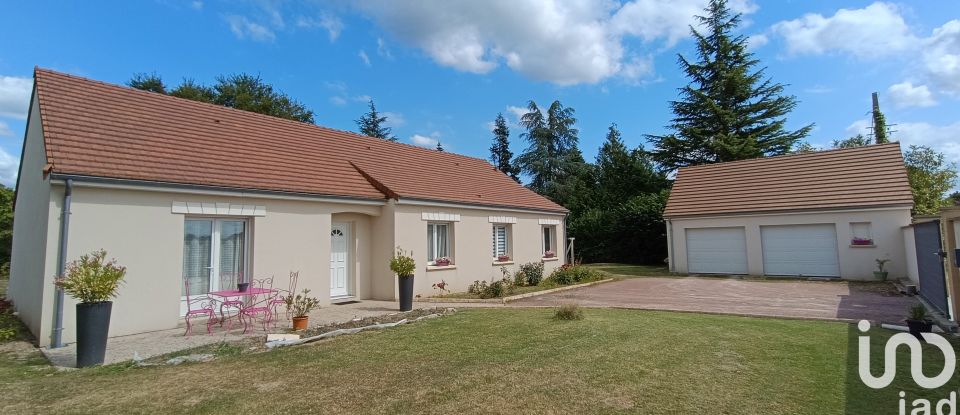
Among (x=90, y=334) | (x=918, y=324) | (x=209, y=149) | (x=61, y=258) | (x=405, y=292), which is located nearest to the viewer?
(x=90, y=334)

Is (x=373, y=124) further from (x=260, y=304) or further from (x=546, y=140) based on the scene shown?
(x=260, y=304)

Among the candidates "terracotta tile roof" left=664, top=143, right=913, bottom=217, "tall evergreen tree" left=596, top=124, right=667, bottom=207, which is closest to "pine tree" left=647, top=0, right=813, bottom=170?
"tall evergreen tree" left=596, top=124, right=667, bottom=207

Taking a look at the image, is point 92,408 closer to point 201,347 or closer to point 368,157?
point 201,347

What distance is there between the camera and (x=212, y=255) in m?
9.59

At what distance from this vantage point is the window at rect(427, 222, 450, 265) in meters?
14.0

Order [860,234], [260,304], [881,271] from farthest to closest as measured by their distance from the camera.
A: [860,234], [881,271], [260,304]

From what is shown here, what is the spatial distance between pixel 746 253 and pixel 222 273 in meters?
18.7

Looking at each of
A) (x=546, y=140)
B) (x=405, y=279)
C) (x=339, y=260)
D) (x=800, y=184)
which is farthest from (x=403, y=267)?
(x=546, y=140)

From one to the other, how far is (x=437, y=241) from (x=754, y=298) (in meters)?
8.79

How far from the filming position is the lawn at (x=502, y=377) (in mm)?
4398

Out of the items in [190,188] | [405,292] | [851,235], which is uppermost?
[190,188]

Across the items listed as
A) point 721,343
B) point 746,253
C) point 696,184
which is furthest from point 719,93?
point 721,343

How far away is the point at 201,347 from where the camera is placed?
23.4 ft

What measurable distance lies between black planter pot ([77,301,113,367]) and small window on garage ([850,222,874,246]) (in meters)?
21.2
